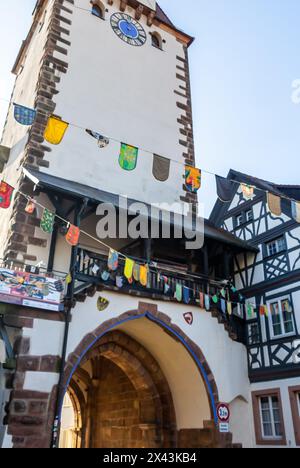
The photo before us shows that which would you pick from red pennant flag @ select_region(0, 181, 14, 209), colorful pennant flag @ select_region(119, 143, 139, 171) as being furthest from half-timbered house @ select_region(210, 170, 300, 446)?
red pennant flag @ select_region(0, 181, 14, 209)

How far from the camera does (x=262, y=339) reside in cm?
1256

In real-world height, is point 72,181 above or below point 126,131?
below

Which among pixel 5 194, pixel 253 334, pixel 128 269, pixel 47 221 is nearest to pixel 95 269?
pixel 128 269

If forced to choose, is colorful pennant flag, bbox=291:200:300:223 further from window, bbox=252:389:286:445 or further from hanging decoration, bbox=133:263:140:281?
window, bbox=252:389:286:445

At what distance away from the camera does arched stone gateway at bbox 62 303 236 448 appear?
11.0m

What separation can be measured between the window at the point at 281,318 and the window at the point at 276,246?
5.07 feet

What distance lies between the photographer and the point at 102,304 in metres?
10.0

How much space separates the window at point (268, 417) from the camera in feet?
37.7

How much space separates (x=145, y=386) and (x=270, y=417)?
348 cm

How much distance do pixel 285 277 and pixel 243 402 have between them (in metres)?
3.59

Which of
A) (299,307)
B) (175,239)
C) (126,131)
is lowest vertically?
(299,307)

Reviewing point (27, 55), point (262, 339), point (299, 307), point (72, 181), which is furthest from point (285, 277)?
point (27, 55)
